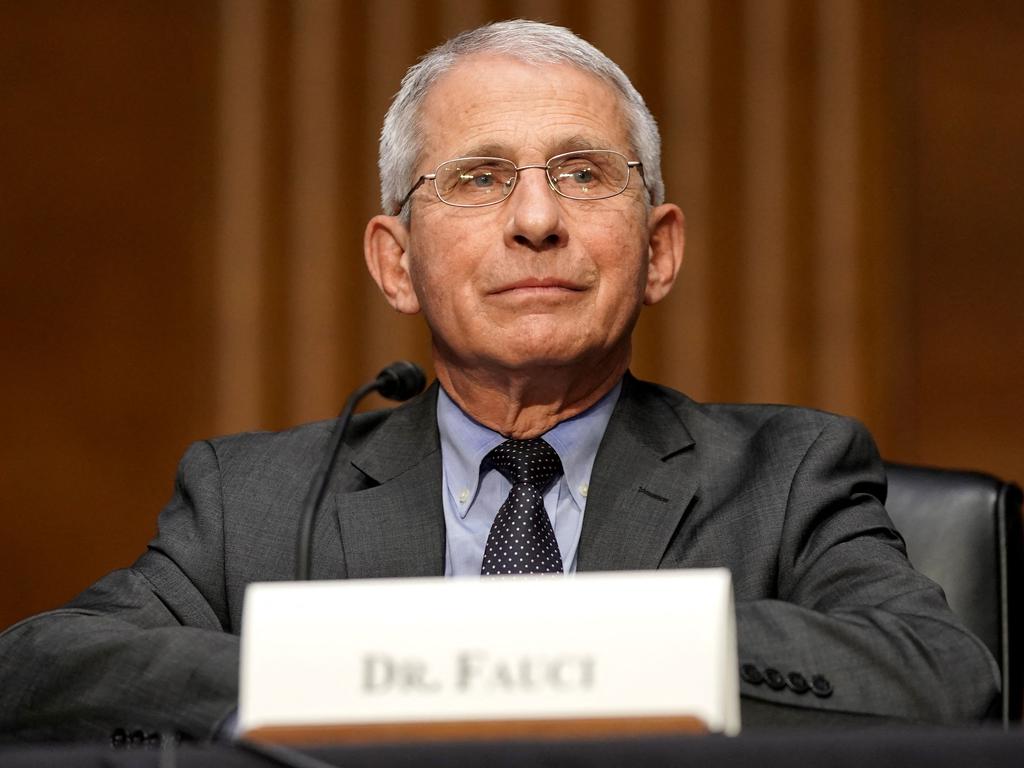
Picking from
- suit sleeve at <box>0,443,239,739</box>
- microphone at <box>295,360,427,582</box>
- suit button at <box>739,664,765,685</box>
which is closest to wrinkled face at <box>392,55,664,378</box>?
microphone at <box>295,360,427,582</box>

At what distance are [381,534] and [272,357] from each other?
65.6 inches

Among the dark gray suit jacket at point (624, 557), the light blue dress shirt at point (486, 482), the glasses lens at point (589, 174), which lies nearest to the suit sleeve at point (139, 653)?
the dark gray suit jacket at point (624, 557)

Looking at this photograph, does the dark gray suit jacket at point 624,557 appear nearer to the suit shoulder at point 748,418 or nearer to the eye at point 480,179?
the suit shoulder at point 748,418

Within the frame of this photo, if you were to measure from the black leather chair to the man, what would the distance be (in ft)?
0.39

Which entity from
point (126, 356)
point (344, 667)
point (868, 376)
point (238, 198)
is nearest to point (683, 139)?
point (868, 376)

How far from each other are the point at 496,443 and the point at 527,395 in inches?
3.3

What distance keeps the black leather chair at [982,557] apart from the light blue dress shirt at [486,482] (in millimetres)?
471

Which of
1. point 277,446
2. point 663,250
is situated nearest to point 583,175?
point 663,250

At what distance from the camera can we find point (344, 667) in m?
1.04

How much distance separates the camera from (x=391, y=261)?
7.34ft

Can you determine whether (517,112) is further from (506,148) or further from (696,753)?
(696,753)

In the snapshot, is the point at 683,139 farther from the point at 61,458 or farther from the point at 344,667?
the point at 344,667

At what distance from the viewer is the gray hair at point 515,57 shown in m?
2.07

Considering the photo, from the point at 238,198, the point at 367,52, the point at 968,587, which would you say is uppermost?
the point at 367,52
